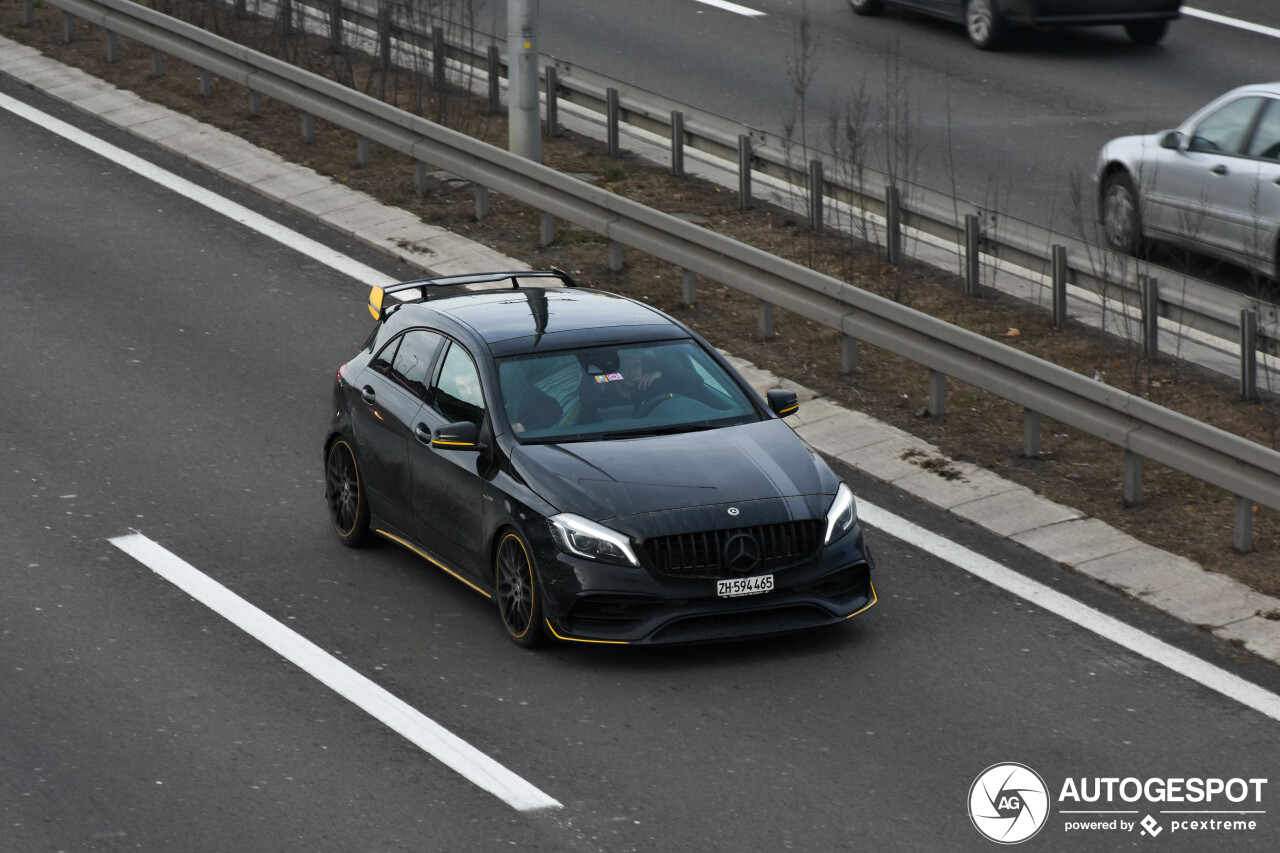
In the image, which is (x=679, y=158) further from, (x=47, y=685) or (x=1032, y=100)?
(x=47, y=685)

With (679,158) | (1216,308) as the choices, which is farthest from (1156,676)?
(679,158)

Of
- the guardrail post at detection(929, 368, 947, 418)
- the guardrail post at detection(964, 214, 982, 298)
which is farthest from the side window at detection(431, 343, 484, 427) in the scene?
the guardrail post at detection(964, 214, 982, 298)

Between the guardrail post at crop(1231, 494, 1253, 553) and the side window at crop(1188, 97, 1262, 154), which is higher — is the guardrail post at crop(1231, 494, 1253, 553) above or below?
below

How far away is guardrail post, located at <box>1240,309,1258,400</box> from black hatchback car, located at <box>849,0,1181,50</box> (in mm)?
10324

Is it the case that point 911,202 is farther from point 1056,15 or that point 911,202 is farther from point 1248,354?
point 1056,15

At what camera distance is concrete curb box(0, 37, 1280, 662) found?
9.57 meters

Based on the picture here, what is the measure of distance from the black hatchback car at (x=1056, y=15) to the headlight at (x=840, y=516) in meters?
14.2

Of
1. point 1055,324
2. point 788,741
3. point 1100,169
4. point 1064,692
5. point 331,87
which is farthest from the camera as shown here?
point 331,87

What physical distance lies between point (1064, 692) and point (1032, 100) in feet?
42.4

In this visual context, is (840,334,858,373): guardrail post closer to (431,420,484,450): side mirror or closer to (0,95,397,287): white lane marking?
(0,95,397,287): white lane marking

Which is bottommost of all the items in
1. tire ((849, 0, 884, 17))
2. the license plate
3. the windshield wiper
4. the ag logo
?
the ag logo

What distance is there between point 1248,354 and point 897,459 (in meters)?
2.44

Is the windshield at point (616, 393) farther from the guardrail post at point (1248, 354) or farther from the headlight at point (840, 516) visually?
the guardrail post at point (1248, 354)

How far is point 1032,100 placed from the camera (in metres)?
20.4
